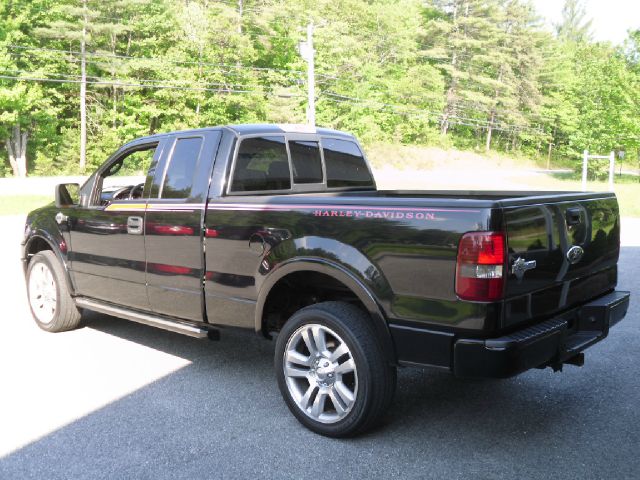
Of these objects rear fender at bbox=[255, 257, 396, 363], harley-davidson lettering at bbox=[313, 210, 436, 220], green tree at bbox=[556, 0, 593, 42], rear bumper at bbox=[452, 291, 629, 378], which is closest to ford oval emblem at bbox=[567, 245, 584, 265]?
rear bumper at bbox=[452, 291, 629, 378]

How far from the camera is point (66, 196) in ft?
18.3

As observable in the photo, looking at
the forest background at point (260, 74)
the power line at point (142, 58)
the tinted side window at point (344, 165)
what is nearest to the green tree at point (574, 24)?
the forest background at point (260, 74)

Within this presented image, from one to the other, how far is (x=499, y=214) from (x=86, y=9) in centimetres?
4702

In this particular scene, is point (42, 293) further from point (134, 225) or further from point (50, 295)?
point (134, 225)

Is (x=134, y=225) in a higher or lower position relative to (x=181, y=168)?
lower

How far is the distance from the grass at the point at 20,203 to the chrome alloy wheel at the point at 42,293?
16.1 meters

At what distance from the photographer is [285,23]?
55344 millimetres

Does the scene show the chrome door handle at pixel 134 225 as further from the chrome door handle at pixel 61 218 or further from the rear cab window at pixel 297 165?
the chrome door handle at pixel 61 218

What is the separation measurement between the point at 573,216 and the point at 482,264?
36.4 inches

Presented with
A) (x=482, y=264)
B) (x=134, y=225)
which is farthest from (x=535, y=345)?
(x=134, y=225)

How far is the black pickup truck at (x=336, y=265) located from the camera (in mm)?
3035

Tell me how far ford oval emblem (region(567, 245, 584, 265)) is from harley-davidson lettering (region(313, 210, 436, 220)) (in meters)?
0.96

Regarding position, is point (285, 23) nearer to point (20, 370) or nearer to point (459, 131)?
point (459, 131)

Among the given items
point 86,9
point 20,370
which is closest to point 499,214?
point 20,370
